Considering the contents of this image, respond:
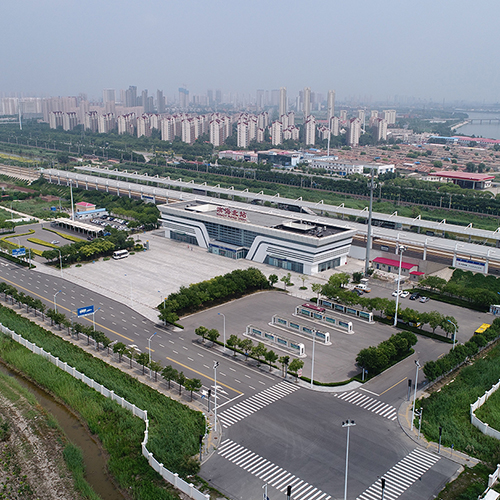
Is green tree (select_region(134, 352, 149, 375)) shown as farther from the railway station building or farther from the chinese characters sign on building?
the chinese characters sign on building

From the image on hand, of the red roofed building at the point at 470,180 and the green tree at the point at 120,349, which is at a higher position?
the red roofed building at the point at 470,180

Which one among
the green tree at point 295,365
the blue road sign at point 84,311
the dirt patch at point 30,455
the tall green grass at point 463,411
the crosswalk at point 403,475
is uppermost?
the blue road sign at point 84,311

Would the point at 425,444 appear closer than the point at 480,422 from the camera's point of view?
Yes

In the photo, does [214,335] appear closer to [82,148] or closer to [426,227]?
[426,227]

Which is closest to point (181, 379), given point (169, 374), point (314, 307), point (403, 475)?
point (169, 374)

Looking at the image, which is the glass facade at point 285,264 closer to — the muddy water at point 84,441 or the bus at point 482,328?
the bus at point 482,328

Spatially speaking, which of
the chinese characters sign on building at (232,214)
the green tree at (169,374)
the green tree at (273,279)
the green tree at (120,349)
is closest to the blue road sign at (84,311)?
the green tree at (120,349)

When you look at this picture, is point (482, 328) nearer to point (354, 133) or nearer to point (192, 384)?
point (192, 384)
